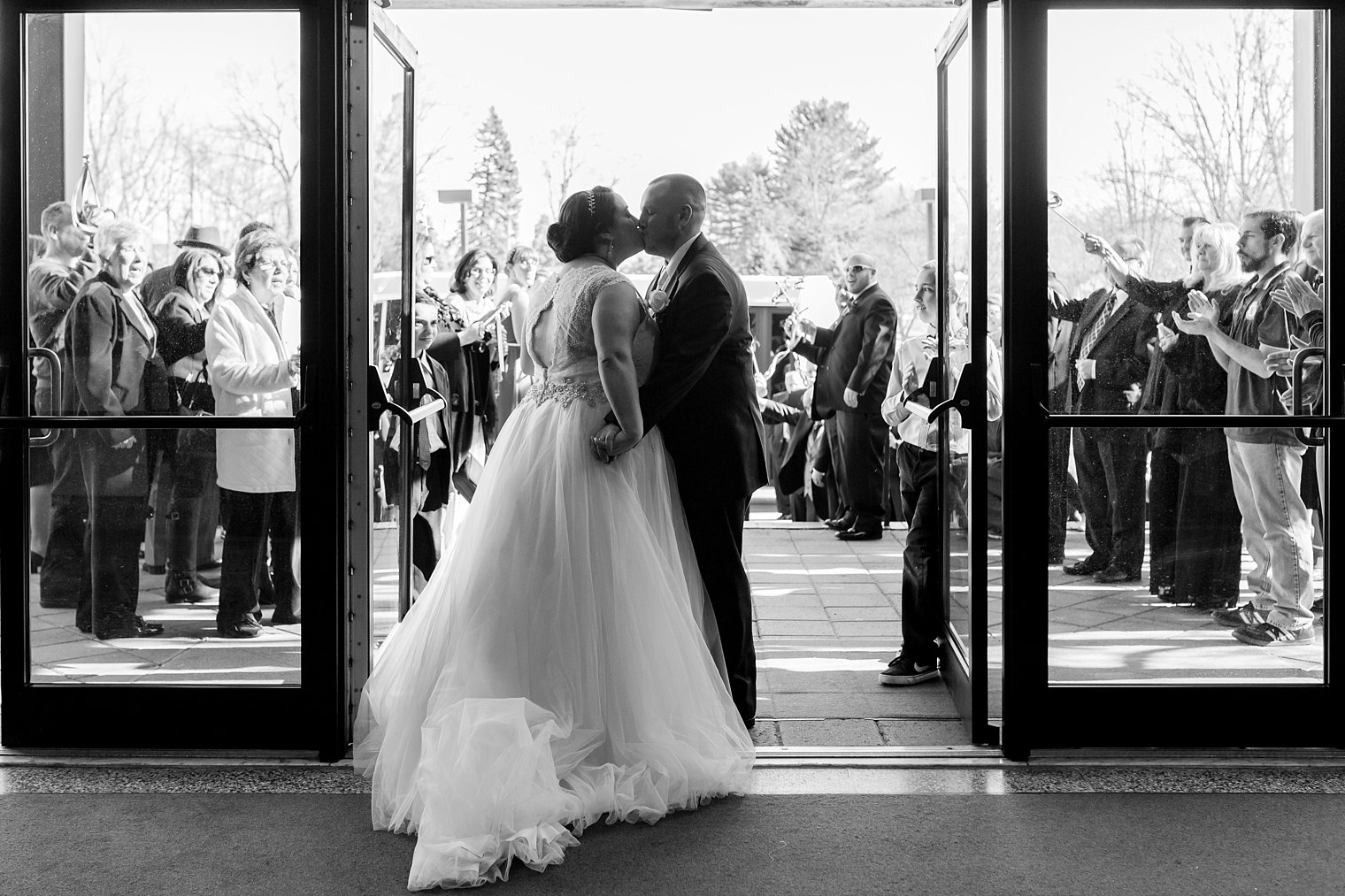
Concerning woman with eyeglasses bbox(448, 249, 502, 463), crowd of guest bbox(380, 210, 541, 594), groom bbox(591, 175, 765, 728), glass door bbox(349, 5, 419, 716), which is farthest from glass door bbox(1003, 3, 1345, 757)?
woman with eyeglasses bbox(448, 249, 502, 463)

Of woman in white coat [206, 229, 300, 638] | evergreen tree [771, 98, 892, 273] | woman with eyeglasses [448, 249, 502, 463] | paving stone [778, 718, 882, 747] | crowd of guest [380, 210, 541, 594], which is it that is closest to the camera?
woman in white coat [206, 229, 300, 638]

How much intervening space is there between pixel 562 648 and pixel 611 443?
58 cm

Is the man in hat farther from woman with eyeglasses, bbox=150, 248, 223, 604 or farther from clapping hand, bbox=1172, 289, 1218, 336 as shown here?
clapping hand, bbox=1172, 289, 1218, 336

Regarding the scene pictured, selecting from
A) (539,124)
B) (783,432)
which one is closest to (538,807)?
(783,432)

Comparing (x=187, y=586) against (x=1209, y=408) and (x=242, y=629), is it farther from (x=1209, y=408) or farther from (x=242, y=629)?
(x=1209, y=408)

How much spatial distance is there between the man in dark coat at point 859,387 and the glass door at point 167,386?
5.32 metres

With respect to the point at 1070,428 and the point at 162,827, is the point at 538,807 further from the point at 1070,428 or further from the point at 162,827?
the point at 1070,428

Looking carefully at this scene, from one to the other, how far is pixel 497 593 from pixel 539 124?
2717 centimetres

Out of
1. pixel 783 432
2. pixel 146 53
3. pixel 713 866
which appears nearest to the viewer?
pixel 713 866

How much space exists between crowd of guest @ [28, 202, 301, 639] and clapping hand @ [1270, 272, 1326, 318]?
9.34 feet

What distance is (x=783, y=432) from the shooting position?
10461 millimetres

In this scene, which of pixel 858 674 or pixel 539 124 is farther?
pixel 539 124

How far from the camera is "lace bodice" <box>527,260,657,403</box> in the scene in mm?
3637

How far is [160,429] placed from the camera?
12.2 feet
